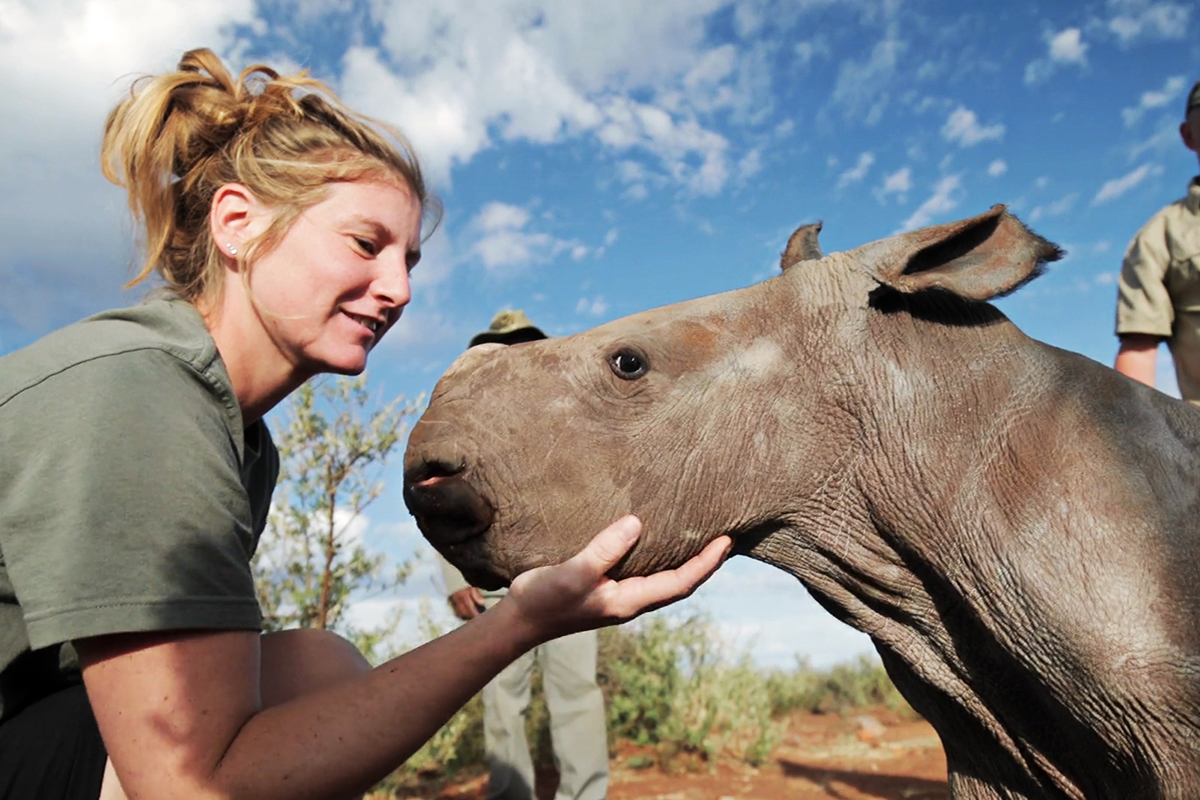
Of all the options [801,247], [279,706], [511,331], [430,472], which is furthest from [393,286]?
[511,331]

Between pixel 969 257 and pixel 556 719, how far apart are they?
4.99m

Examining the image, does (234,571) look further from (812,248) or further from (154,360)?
(812,248)

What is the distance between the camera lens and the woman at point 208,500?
7.03ft

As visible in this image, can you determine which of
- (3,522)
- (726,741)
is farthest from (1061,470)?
(726,741)

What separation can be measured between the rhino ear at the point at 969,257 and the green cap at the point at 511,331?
3.93 m

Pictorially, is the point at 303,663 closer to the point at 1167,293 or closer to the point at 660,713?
the point at 1167,293

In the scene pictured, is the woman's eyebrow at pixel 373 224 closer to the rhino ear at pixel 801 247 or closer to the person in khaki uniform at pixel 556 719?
the rhino ear at pixel 801 247

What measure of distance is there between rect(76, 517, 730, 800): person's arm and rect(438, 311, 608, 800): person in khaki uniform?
4372 mm

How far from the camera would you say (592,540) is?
2.73 metres

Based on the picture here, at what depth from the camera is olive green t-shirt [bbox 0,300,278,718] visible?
2.11m

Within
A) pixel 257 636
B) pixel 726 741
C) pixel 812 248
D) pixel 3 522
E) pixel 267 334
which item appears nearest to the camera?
pixel 3 522

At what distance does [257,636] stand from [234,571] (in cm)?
18

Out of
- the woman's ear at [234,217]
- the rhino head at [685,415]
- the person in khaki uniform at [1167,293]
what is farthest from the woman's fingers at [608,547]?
the person in khaki uniform at [1167,293]

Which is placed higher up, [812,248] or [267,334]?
[812,248]
